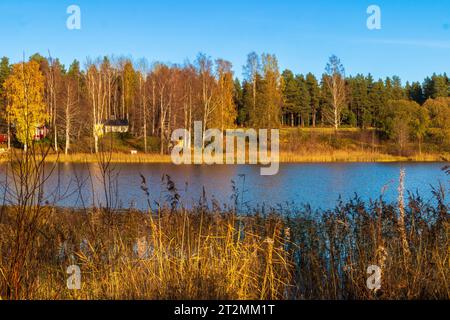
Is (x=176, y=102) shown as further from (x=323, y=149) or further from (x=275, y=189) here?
(x=275, y=189)

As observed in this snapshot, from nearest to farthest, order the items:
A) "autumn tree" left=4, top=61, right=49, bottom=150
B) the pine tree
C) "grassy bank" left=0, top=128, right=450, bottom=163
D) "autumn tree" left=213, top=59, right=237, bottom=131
Result: "autumn tree" left=4, top=61, right=49, bottom=150 → "grassy bank" left=0, top=128, right=450, bottom=163 → "autumn tree" left=213, top=59, right=237, bottom=131 → the pine tree

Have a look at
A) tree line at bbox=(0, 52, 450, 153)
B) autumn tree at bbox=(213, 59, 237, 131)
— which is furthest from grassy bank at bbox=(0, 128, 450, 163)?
autumn tree at bbox=(213, 59, 237, 131)

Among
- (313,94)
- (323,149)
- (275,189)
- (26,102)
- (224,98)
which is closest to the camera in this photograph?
(26,102)

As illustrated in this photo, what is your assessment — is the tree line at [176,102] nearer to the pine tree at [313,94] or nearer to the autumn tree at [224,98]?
the autumn tree at [224,98]

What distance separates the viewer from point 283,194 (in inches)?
711

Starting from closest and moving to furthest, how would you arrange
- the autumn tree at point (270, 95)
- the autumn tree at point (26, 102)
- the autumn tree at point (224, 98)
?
1. the autumn tree at point (26, 102)
2. the autumn tree at point (224, 98)
3. the autumn tree at point (270, 95)

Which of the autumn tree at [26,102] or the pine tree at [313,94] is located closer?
the autumn tree at [26,102]

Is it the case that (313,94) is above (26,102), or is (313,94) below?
above

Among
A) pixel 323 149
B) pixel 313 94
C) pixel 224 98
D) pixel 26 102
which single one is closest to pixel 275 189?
pixel 26 102

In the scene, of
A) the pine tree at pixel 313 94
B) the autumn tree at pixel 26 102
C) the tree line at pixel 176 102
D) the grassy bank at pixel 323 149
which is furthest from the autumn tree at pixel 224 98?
the pine tree at pixel 313 94

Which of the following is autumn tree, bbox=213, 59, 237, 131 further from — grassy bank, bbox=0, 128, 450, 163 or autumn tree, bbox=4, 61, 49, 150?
autumn tree, bbox=4, 61, 49, 150

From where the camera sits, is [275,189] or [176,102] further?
[176,102]

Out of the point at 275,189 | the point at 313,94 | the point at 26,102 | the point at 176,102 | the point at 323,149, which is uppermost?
the point at 313,94

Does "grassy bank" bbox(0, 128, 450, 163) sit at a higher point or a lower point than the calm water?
higher
